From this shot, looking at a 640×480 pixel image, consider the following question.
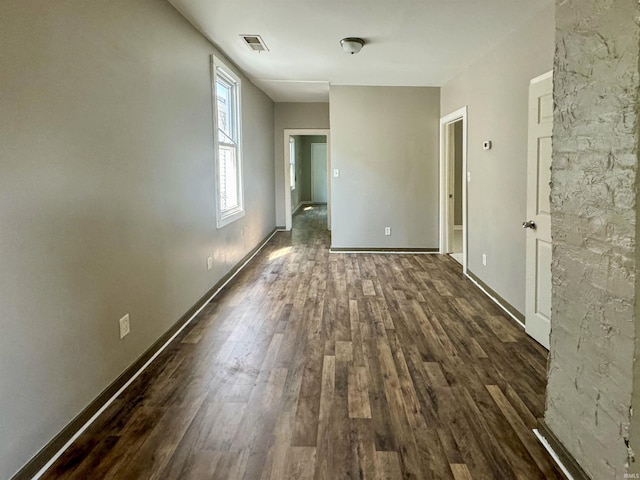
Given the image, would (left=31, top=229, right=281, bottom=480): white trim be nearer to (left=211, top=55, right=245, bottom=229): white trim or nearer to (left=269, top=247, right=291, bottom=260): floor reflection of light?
(left=211, top=55, right=245, bottom=229): white trim

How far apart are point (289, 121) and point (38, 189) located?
7095 mm

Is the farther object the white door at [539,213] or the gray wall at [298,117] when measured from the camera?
the gray wall at [298,117]

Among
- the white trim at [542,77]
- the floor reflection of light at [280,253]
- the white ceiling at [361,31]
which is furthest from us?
the floor reflection of light at [280,253]

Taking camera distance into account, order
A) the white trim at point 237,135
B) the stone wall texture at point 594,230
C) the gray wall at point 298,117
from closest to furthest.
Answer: the stone wall texture at point 594,230 < the white trim at point 237,135 < the gray wall at point 298,117

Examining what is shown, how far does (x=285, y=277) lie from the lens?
514 cm

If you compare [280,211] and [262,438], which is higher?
[280,211]

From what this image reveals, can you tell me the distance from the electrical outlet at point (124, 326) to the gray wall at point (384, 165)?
165 inches

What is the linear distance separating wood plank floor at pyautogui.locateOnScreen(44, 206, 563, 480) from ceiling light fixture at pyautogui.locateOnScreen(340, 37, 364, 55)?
2.32 m

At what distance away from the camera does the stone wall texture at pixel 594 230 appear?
146 centimetres

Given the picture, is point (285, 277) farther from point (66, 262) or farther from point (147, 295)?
point (66, 262)

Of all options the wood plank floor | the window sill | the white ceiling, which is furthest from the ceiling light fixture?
the wood plank floor

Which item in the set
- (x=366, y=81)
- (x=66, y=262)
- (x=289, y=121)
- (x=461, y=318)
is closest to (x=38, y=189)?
(x=66, y=262)

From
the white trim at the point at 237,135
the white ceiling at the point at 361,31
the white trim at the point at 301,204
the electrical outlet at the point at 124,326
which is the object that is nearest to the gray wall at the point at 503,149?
the white ceiling at the point at 361,31

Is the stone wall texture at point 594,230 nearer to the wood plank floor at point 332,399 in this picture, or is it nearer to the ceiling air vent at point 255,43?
the wood plank floor at point 332,399
